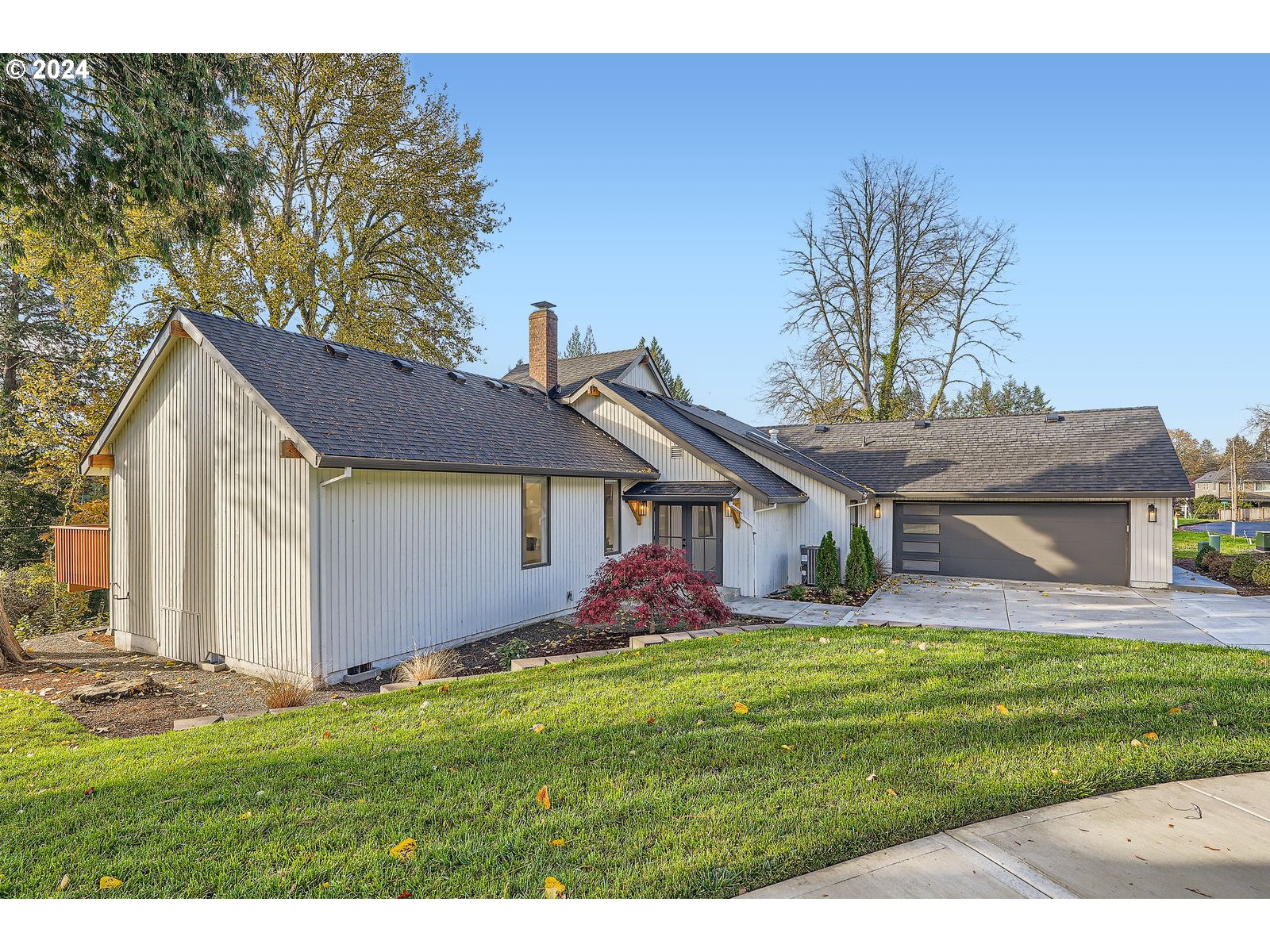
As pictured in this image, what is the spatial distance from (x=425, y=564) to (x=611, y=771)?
5.50m

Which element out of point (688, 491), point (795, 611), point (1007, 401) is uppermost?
point (1007, 401)

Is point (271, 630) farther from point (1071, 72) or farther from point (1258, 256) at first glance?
point (1258, 256)

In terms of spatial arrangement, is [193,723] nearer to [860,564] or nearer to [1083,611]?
[860,564]

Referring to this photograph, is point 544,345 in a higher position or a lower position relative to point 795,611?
higher

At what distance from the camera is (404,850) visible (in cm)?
306

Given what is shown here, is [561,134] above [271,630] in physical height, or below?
above

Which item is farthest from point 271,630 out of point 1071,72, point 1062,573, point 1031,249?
point 1031,249

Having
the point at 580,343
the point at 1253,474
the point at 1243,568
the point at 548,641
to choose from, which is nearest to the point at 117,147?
the point at 548,641

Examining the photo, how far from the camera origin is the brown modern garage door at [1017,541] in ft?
45.8

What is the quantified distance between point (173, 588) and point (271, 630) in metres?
2.35

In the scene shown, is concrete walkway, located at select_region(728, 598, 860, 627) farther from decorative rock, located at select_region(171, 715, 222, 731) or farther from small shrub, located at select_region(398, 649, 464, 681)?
decorative rock, located at select_region(171, 715, 222, 731)

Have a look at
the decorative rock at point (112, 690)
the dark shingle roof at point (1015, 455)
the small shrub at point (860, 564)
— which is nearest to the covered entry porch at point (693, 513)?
the small shrub at point (860, 564)

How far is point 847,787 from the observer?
364cm

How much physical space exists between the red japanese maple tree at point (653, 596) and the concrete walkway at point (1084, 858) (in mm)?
5684
